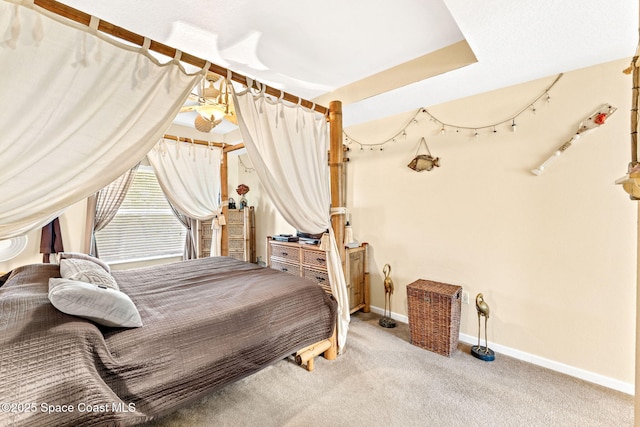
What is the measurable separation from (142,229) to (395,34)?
163 inches

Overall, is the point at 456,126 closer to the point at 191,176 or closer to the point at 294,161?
the point at 294,161

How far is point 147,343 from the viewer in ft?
4.47

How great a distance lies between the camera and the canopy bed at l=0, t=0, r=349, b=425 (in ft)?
3.49

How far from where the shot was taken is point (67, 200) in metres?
1.23

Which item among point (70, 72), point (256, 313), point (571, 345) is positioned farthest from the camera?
point (571, 345)

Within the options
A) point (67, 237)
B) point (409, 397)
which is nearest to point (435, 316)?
point (409, 397)

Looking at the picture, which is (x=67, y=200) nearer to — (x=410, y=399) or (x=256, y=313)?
(x=256, y=313)

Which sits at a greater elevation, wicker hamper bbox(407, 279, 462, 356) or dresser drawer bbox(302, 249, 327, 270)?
dresser drawer bbox(302, 249, 327, 270)

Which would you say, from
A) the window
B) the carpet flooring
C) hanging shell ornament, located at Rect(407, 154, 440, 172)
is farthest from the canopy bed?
the window

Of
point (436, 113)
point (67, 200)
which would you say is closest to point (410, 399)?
point (67, 200)

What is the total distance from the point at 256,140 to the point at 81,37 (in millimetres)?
977

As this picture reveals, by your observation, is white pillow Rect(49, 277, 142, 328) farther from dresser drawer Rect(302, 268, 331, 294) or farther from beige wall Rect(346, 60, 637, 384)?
beige wall Rect(346, 60, 637, 384)

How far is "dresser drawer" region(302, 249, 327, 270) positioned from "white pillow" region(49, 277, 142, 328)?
6.31 feet

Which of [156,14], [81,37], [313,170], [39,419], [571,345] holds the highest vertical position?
[156,14]
